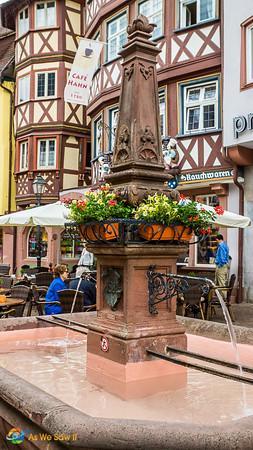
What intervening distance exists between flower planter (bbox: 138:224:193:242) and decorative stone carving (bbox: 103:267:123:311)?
0.41 m

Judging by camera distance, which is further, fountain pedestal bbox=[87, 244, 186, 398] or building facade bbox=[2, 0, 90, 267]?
building facade bbox=[2, 0, 90, 267]

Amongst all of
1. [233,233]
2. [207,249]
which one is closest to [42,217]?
[233,233]

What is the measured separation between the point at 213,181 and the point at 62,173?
34.4 ft

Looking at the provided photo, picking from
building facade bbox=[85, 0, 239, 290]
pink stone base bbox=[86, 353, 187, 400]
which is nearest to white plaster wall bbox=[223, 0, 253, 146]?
building facade bbox=[85, 0, 239, 290]

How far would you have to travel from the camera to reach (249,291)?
45.5 ft

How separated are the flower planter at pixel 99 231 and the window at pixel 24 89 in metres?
21.2

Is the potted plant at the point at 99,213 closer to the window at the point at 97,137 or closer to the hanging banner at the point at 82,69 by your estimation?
the hanging banner at the point at 82,69

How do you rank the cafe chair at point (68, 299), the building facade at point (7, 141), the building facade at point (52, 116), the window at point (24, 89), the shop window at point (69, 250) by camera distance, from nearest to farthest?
the cafe chair at point (68, 299), the building facade at point (52, 116), the shop window at point (69, 250), the window at point (24, 89), the building facade at point (7, 141)

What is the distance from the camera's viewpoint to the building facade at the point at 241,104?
1309cm

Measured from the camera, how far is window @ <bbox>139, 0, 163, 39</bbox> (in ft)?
53.0

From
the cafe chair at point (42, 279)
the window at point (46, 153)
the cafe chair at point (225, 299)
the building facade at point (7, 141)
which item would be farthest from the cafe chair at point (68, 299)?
the building facade at point (7, 141)

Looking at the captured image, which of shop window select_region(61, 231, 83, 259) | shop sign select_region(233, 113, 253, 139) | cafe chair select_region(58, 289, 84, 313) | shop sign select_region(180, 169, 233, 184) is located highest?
shop sign select_region(233, 113, 253, 139)

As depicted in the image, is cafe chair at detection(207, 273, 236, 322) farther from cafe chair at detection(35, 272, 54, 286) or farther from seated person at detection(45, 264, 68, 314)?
cafe chair at detection(35, 272, 54, 286)

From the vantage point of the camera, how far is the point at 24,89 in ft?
80.8
